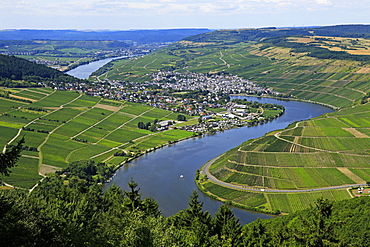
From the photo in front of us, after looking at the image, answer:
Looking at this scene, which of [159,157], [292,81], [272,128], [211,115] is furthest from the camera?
[292,81]

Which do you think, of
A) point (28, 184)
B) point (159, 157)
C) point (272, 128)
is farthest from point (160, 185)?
point (272, 128)

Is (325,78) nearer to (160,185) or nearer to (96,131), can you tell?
(96,131)

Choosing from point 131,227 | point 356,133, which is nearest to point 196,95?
point 356,133

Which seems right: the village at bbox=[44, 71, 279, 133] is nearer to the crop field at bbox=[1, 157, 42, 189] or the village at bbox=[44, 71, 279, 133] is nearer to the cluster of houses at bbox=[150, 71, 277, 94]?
the cluster of houses at bbox=[150, 71, 277, 94]

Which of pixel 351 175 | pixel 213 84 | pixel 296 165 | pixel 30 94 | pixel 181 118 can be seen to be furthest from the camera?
pixel 213 84

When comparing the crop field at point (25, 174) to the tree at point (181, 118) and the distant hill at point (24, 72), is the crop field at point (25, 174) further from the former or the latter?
the distant hill at point (24, 72)

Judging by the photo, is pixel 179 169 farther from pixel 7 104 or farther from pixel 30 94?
pixel 30 94
